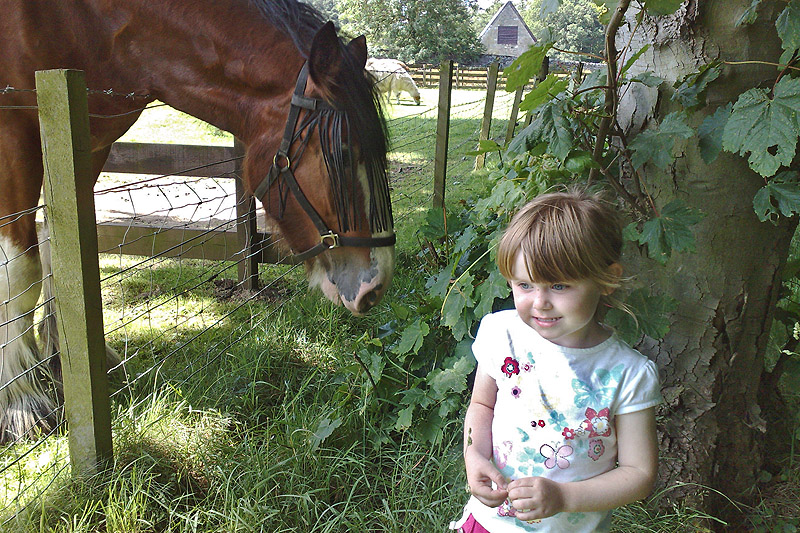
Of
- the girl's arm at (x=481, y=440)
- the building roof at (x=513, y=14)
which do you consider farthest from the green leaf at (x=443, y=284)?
the building roof at (x=513, y=14)

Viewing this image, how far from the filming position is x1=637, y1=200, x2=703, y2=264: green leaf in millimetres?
1609

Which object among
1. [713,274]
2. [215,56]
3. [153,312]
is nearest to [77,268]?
[215,56]

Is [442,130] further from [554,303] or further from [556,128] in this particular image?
[554,303]

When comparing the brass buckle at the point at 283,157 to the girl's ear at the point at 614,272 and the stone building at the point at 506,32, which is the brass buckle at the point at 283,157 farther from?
the stone building at the point at 506,32

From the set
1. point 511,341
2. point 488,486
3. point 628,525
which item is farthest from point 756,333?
point 488,486

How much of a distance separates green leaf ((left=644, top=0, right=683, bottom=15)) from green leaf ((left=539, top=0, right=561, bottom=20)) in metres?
0.25

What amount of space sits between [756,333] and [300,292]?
8.07 feet

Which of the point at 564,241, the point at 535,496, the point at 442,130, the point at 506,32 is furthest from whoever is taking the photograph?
the point at 506,32

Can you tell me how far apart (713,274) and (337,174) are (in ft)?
4.30

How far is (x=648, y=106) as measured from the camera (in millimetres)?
1875

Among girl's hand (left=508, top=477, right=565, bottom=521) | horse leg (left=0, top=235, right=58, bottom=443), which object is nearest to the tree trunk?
girl's hand (left=508, top=477, right=565, bottom=521)

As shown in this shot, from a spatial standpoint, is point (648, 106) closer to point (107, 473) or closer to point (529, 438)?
point (529, 438)

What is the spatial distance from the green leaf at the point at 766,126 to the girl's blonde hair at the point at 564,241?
0.48 meters

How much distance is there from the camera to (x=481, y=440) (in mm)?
1312
